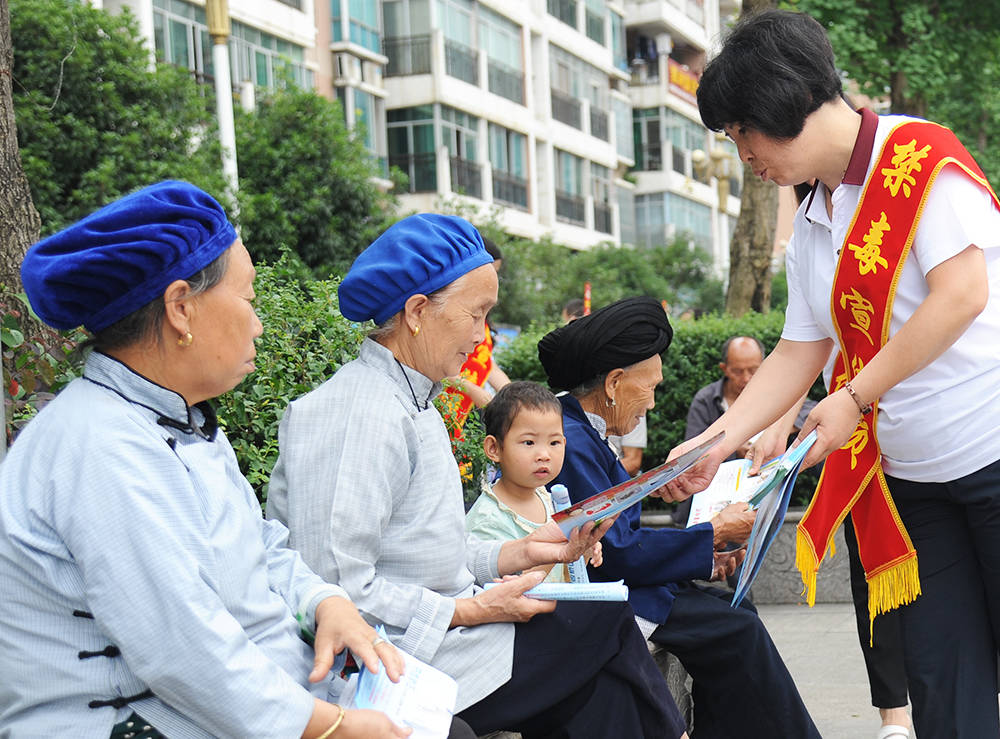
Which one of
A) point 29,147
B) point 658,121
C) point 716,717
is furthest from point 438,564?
point 658,121

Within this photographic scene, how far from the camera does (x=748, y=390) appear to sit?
3766mm

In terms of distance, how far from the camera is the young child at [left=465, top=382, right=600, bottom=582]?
3807mm

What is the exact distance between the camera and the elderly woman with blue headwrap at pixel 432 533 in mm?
2748

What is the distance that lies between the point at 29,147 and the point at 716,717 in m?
11.9

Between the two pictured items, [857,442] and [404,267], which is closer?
[404,267]

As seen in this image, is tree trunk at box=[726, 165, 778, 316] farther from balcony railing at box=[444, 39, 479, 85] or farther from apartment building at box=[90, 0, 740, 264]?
balcony railing at box=[444, 39, 479, 85]

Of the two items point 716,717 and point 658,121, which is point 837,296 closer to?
point 716,717

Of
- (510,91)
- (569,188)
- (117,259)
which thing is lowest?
(569,188)

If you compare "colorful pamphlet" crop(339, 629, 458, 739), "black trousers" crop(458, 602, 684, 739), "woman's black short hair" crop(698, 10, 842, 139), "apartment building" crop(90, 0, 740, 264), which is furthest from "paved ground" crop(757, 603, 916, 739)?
"apartment building" crop(90, 0, 740, 264)

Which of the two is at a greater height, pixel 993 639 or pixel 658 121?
pixel 993 639

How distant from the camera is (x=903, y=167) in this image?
10.3 feet

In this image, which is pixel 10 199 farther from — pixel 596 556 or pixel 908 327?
pixel 908 327

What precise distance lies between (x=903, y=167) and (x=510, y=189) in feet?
99.7

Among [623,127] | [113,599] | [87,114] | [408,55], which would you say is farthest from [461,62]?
[113,599]
